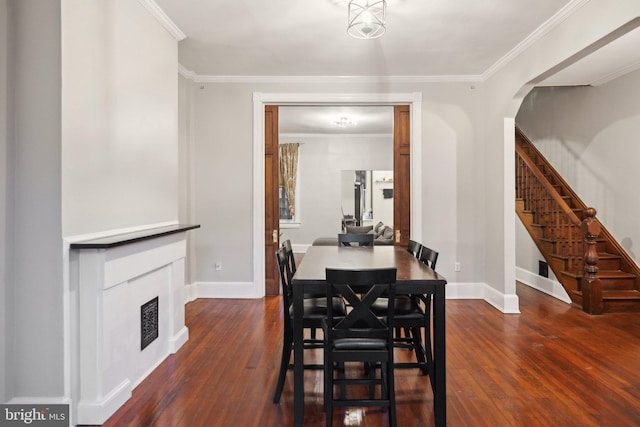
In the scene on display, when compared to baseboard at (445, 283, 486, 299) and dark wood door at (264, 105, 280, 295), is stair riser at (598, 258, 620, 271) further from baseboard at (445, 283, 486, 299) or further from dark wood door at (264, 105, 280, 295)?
dark wood door at (264, 105, 280, 295)

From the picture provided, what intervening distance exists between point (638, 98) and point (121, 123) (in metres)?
5.50

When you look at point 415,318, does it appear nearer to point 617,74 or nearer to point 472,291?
point 472,291

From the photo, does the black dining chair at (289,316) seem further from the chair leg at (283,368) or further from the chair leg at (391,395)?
the chair leg at (391,395)

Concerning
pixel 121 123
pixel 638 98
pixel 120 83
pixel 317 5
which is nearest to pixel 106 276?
pixel 121 123

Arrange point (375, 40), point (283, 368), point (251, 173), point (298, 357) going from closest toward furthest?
point (298, 357) < point (283, 368) < point (375, 40) < point (251, 173)

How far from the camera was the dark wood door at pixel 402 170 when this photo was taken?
4.98 meters

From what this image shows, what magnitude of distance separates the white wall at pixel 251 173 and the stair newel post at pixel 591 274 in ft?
3.67

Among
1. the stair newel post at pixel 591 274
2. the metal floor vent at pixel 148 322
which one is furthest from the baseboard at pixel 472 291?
the metal floor vent at pixel 148 322

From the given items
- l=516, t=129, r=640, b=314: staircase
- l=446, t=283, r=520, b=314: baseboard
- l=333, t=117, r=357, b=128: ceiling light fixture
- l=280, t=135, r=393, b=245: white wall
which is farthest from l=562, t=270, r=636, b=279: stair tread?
l=280, t=135, r=393, b=245: white wall

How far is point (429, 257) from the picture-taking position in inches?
106

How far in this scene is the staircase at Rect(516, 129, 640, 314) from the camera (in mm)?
4324

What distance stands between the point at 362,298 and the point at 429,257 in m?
0.93

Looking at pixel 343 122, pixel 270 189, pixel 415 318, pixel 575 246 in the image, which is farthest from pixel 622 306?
Answer: pixel 343 122

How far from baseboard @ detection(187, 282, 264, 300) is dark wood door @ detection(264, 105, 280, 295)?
0.72 feet
